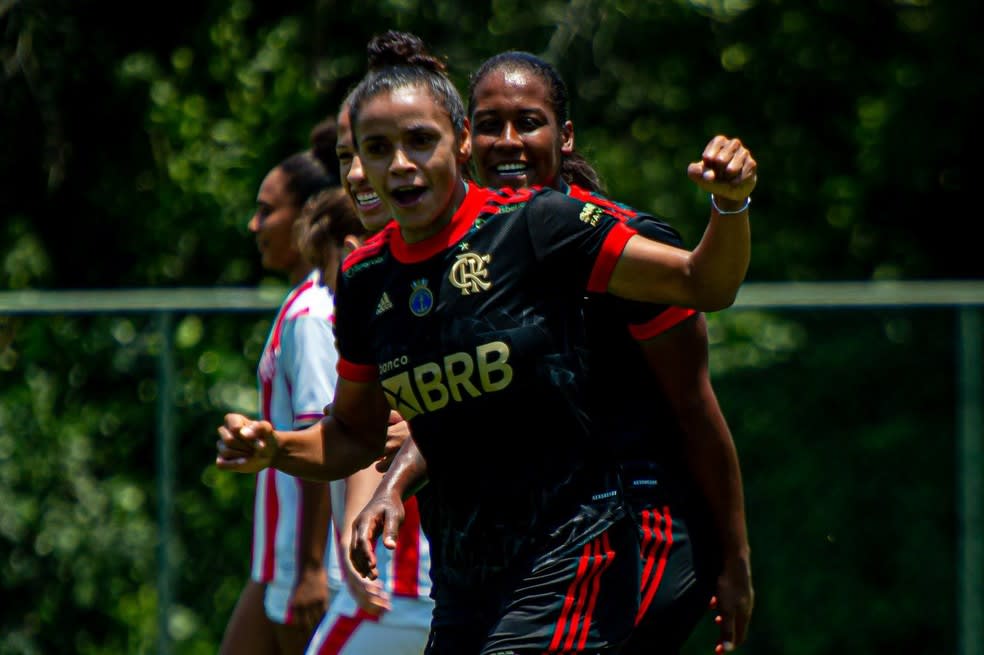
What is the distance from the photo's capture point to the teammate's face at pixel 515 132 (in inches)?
141

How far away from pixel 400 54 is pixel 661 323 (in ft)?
2.73

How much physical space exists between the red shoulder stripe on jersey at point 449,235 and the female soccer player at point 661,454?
1.02 feet

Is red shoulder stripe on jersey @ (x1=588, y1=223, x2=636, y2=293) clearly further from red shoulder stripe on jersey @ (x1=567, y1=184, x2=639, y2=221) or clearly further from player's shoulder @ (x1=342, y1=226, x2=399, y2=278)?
player's shoulder @ (x1=342, y1=226, x2=399, y2=278)

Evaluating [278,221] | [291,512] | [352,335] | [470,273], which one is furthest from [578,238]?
[278,221]

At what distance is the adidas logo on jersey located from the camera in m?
3.16

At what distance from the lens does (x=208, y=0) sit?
9648 mm

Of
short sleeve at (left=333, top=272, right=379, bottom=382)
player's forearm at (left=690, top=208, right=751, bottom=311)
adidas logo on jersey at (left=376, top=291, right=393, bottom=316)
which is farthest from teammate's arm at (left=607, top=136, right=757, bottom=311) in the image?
short sleeve at (left=333, top=272, right=379, bottom=382)

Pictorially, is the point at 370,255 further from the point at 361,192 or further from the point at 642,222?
the point at 361,192

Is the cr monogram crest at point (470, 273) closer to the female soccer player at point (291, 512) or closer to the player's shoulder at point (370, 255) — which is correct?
the player's shoulder at point (370, 255)

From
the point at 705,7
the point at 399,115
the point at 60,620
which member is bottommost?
the point at 60,620

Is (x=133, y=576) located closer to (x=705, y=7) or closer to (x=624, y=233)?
(x=624, y=233)

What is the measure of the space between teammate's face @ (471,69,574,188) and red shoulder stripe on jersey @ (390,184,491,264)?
41 cm

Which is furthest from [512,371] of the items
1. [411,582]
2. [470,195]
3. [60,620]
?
[60,620]

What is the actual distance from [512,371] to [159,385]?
431cm
